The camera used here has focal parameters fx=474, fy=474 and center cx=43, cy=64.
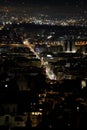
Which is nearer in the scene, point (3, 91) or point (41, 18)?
point (3, 91)

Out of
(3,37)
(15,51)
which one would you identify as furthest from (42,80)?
(3,37)

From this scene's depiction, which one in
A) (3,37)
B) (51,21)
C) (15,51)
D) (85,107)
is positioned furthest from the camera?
(51,21)

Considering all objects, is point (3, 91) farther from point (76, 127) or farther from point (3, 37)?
point (3, 37)

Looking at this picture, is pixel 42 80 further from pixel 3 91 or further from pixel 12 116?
pixel 12 116

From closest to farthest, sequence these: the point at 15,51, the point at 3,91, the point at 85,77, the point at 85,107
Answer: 1. the point at 85,107
2. the point at 3,91
3. the point at 85,77
4. the point at 15,51

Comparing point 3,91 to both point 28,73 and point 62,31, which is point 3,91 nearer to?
point 28,73

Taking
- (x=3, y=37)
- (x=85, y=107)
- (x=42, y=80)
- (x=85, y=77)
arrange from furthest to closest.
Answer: (x=3, y=37) < (x=85, y=77) < (x=42, y=80) < (x=85, y=107)

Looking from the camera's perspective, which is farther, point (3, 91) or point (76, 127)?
point (3, 91)

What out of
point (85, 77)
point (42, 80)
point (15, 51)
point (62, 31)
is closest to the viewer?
point (42, 80)

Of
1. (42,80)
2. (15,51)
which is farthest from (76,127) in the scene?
(15,51)
